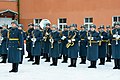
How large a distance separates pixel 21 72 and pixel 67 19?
14556 millimetres

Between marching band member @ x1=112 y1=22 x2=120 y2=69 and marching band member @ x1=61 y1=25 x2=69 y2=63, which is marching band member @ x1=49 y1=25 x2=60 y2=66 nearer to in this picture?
marching band member @ x1=61 y1=25 x2=69 y2=63

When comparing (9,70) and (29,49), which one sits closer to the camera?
(9,70)

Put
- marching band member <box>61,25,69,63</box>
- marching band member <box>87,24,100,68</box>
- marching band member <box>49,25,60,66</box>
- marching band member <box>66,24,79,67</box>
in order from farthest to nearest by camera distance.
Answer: marching band member <box>61,25,69,63</box> → marching band member <box>49,25,60,66</box> → marching band member <box>66,24,79,67</box> → marching band member <box>87,24,100,68</box>

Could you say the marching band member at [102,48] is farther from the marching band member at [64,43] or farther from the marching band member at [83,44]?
the marching band member at [64,43]

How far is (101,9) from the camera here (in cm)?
2283

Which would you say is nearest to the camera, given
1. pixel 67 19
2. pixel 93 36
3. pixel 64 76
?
pixel 64 76

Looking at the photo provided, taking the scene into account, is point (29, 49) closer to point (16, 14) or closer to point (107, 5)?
point (107, 5)

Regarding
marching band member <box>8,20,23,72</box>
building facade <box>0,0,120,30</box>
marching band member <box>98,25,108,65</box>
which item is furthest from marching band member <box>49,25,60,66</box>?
building facade <box>0,0,120,30</box>

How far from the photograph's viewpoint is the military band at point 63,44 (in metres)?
10.4

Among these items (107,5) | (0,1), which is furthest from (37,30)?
(0,1)

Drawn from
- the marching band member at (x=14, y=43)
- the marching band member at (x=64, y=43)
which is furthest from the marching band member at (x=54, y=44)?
the marching band member at (x=14, y=43)

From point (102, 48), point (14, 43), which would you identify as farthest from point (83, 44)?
point (14, 43)

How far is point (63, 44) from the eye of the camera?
13867mm

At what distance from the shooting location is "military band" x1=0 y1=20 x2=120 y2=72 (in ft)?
34.0
